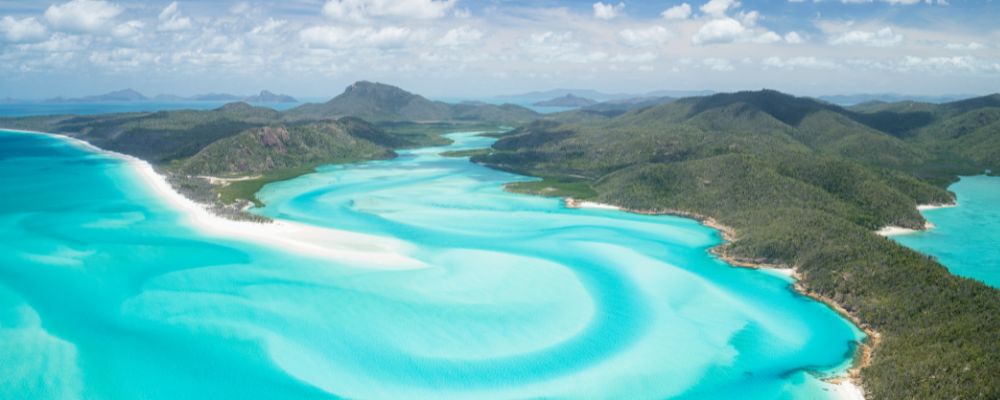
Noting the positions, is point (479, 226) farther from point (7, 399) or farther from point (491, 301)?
point (7, 399)

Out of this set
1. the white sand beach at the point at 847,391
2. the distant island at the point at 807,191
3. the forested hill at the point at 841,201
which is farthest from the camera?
the distant island at the point at 807,191

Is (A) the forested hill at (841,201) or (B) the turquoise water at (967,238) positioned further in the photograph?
(B) the turquoise water at (967,238)

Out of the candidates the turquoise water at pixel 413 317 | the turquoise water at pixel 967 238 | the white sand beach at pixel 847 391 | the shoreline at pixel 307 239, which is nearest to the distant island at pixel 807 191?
the white sand beach at pixel 847 391

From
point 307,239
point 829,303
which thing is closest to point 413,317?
point 307,239

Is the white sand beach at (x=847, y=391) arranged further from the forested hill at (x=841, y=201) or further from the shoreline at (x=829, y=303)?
the forested hill at (x=841, y=201)

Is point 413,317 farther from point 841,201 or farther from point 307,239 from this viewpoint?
point 841,201

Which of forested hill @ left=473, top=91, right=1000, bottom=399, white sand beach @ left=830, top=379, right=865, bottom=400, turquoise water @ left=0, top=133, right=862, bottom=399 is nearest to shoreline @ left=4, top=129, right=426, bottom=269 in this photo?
turquoise water @ left=0, top=133, right=862, bottom=399

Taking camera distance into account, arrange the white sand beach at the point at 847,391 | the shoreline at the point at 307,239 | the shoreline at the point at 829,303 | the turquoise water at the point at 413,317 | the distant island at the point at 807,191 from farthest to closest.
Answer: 1. the shoreline at the point at 307,239
2. the turquoise water at the point at 413,317
3. the distant island at the point at 807,191
4. the shoreline at the point at 829,303
5. the white sand beach at the point at 847,391
